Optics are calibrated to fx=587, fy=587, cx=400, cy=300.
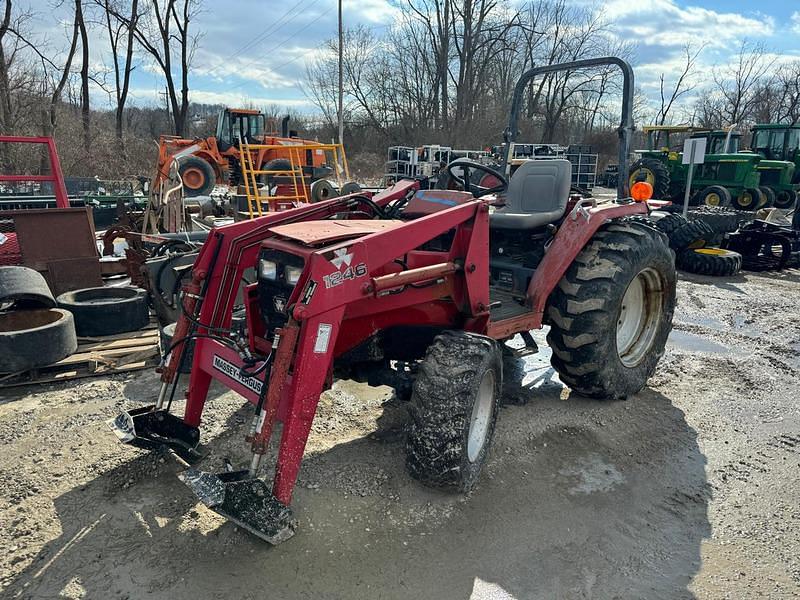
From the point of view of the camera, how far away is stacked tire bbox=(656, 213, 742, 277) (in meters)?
8.91

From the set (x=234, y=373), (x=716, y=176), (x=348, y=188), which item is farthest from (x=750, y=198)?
(x=234, y=373)

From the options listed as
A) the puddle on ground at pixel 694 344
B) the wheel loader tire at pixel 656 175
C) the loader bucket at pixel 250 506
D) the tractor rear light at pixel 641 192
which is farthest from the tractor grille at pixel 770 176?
the loader bucket at pixel 250 506

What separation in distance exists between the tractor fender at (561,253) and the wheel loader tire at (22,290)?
3.77 m

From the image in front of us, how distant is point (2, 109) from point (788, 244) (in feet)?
67.0

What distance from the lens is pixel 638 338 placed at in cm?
471

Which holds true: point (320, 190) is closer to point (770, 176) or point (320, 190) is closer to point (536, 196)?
point (536, 196)

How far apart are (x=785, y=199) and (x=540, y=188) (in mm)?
16906

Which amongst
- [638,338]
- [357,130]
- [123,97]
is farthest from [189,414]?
[357,130]

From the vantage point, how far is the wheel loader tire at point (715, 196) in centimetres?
1553

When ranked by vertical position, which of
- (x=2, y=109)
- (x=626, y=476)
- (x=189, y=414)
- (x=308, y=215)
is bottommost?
(x=626, y=476)

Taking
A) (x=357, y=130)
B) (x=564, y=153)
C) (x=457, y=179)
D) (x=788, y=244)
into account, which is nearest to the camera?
(x=457, y=179)

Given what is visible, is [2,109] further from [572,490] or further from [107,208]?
[572,490]

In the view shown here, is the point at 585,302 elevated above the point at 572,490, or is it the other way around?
the point at 585,302

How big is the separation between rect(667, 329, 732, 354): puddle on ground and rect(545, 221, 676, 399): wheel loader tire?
1.27 meters
